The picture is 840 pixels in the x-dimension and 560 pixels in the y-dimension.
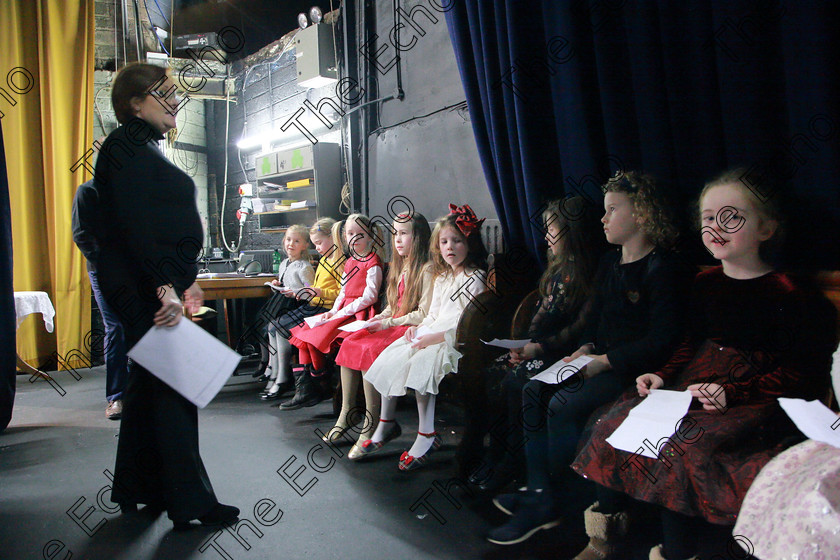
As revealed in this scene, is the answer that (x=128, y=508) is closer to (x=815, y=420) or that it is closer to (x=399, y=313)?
(x=399, y=313)

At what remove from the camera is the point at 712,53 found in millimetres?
1490

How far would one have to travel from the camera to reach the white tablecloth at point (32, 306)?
10.4ft

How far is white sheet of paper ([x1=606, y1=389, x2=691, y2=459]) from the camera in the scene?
3.73ft

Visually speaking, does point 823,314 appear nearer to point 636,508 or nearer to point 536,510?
point 636,508

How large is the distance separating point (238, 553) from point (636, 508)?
103 cm

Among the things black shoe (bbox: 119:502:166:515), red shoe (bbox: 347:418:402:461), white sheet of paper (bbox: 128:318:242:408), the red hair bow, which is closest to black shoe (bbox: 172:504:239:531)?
black shoe (bbox: 119:502:166:515)

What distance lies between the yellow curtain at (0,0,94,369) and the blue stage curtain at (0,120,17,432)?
1.55m

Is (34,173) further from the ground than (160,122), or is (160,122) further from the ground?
(34,173)

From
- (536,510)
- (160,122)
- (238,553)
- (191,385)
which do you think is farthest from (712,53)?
(238,553)

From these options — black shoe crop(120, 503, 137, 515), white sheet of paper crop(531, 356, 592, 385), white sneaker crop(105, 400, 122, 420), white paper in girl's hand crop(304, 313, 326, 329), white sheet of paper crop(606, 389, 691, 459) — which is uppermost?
white paper in girl's hand crop(304, 313, 326, 329)

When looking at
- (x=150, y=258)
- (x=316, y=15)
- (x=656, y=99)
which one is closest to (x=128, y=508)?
(x=150, y=258)

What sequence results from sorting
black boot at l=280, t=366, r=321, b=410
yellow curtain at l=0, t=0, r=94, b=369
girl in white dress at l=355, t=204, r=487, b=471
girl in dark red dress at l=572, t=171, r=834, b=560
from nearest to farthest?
girl in dark red dress at l=572, t=171, r=834, b=560 < girl in white dress at l=355, t=204, r=487, b=471 < black boot at l=280, t=366, r=321, b=410 < yellow curtain at l=0, t=0, r=94, b=369

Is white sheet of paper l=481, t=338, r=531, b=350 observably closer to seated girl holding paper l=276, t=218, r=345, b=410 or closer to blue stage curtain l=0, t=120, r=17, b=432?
seated girl holding paper l=276, t=218, r=345, b=410

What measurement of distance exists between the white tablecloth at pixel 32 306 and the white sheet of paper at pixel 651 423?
3.25 meters
